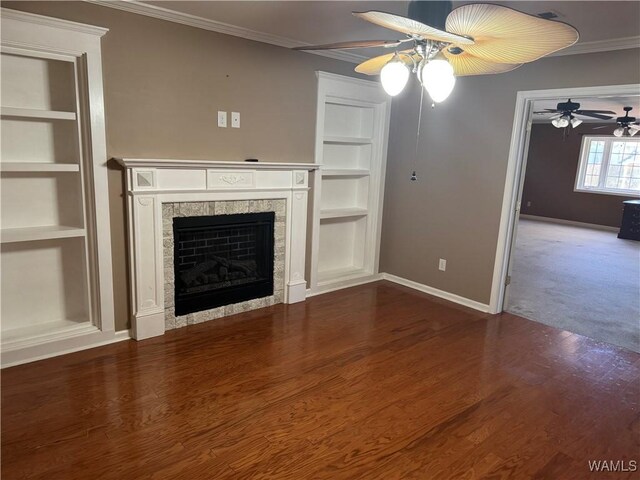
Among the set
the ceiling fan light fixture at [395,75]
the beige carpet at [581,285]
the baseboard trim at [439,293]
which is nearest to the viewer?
the ceiling fan light fixture at [395,75]

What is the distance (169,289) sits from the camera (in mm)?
3336

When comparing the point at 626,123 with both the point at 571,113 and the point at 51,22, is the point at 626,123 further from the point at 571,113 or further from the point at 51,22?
the point at 51,22

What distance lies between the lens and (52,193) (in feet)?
9.60

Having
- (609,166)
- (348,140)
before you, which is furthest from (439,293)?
(609,166)

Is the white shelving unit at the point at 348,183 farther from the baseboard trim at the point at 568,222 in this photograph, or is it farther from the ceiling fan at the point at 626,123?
the baseboard trim at the point at 568,222

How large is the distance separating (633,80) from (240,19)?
2.86m

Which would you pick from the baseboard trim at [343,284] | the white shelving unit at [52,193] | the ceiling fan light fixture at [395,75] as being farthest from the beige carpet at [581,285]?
the white shelving unit at [52,193]

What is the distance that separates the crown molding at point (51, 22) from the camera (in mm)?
2445

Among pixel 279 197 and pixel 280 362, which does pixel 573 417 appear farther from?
pixel 279 197

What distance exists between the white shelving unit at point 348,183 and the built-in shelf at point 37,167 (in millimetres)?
2060

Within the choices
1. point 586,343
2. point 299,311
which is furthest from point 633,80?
point 299,311

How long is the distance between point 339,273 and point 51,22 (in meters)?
3.27

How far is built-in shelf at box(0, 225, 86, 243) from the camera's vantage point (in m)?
2.64

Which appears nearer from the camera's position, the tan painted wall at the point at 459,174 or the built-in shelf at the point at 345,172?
the tan painted wall at the point at 459,174
